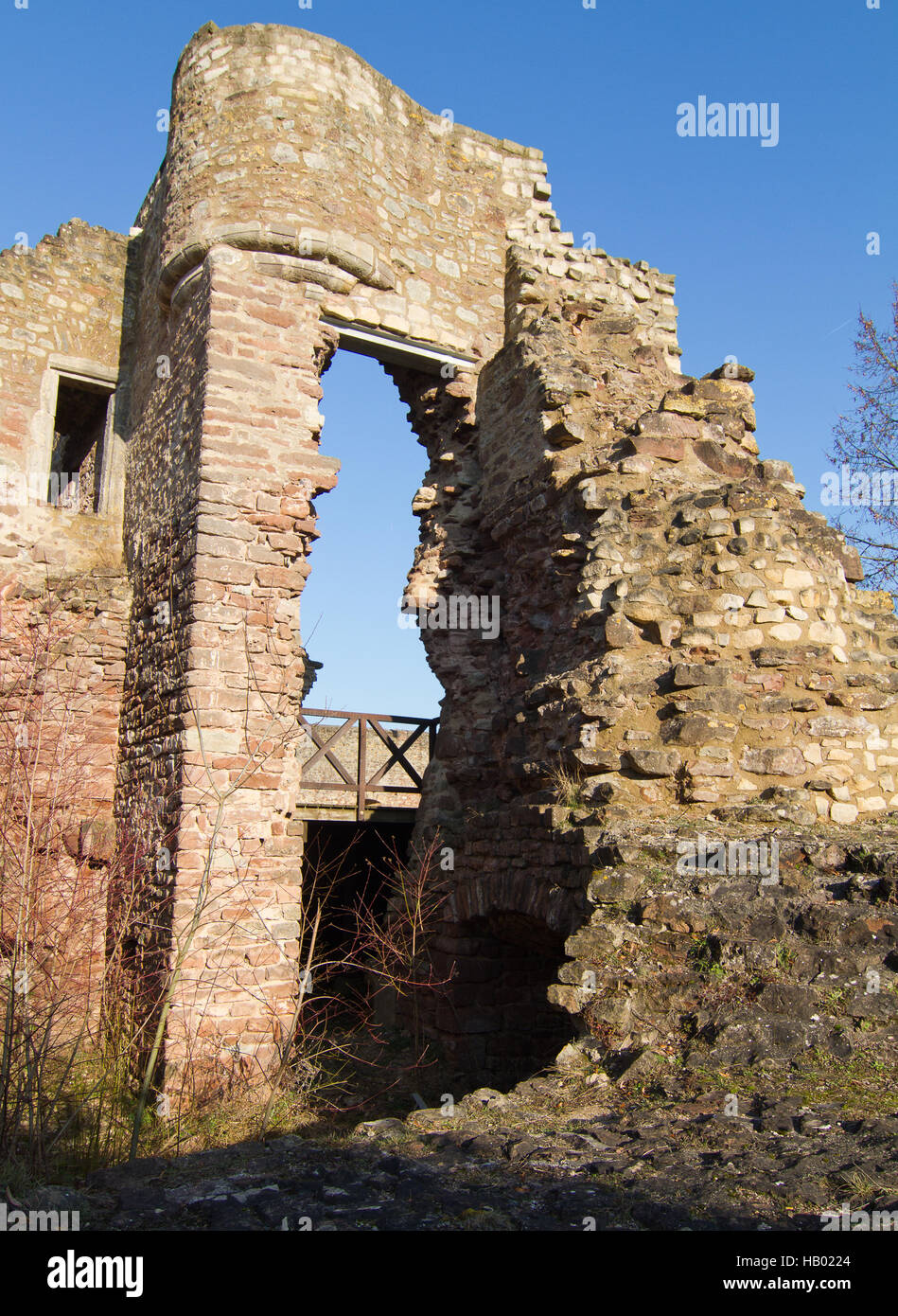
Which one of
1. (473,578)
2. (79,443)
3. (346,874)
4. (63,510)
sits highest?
(79,443)

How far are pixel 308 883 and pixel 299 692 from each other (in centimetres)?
437

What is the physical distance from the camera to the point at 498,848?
7.26m

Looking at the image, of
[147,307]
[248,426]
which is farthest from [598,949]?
[147,307]

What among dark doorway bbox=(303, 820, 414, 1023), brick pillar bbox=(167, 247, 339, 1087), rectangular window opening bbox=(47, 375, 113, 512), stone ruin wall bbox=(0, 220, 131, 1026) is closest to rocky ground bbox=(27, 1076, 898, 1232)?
brick pillar bbox=(167, 247, 339, 1087)

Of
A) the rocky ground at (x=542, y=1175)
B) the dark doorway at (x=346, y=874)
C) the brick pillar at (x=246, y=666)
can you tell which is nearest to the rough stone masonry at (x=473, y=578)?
the brick pillar at (x=246, y=666)

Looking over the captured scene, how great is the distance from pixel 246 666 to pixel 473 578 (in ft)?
8.85

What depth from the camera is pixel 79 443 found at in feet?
37.0

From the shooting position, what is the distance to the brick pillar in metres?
6.75

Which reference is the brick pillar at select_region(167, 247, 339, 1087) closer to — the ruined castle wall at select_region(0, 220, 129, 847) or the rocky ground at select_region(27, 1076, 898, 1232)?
the ruined castle wall at select_region(0, 220, 129, 847)

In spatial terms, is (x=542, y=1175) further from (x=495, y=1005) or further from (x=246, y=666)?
(x=495, y=1005)

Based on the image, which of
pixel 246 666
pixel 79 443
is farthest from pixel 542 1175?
pixel 79 443

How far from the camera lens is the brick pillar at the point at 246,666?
22.2 feet

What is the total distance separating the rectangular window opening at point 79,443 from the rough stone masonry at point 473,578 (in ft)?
0.51
